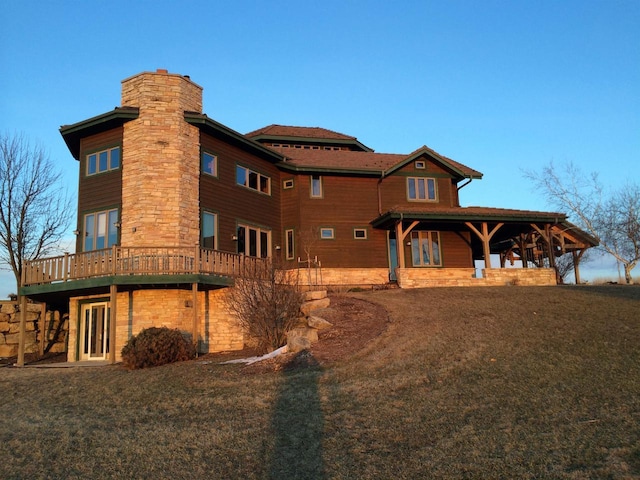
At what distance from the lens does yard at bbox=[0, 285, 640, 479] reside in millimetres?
6355

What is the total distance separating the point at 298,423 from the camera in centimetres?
809

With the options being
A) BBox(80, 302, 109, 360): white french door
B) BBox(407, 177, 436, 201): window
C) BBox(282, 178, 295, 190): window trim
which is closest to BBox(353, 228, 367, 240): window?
BBox(407, 177, 436, 201): window

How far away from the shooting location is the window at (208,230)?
63.2 feet

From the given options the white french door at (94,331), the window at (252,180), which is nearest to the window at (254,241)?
the window at (252,180)

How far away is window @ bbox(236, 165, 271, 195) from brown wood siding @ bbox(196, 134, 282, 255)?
183mm

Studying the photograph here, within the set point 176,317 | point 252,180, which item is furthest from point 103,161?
point 176,317

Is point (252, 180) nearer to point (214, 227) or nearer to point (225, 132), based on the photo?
point (225, 132)

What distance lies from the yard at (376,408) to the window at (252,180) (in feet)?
29.3

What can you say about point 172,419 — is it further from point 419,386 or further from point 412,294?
point 412,294

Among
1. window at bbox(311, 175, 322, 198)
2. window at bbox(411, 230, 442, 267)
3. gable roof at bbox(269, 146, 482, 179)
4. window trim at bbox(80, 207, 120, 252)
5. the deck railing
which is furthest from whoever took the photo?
window at bbox(411, 230, 442, 267)

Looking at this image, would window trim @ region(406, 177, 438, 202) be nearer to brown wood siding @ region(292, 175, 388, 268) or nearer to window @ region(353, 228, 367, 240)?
brown wood siding @ region(292, 175, 388, 268)

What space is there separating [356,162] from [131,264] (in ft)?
39.6

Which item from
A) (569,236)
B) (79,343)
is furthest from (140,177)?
(569,236)

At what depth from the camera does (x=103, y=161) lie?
1956 cm
